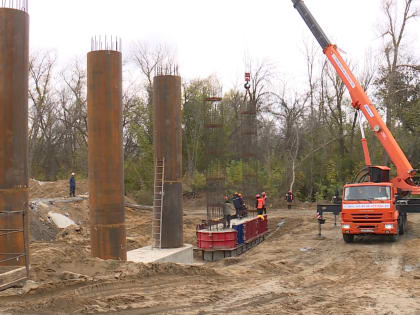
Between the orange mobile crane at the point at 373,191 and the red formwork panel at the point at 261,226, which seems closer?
the orange mobile crane at the point at 373,191

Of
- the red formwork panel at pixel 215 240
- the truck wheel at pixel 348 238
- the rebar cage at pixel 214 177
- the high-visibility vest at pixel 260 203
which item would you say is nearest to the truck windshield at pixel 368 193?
the truck wheel at pixel 348 238

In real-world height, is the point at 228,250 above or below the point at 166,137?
below

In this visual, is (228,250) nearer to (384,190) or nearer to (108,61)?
(384,190)

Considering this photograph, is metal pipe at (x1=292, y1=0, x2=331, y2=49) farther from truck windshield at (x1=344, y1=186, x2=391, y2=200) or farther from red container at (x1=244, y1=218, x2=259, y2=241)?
red container at (x1=244, y1=218, x2=259, y2=241)

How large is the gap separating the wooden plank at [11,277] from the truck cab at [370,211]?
11344 mm

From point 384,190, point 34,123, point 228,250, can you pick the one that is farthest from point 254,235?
point 34,123

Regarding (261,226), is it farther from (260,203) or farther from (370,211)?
(370,211)

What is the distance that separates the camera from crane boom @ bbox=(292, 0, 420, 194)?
56.1 ft

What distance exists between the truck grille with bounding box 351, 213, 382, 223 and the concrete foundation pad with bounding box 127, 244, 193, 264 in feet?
19.0

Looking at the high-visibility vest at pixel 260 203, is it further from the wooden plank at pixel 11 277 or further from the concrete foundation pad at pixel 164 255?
the wooden plank at pixel 11 277

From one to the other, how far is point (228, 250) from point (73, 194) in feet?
52.6

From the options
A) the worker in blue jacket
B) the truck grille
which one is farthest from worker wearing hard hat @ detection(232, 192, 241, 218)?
the truck grille

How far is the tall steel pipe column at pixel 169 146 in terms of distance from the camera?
14.3 metres

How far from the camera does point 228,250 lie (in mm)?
16141
